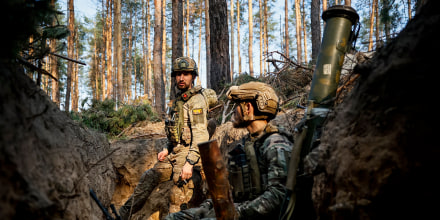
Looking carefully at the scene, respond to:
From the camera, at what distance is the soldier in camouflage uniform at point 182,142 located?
415cm

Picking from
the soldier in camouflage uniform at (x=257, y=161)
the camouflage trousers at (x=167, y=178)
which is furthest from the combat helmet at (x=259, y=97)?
the camouflage trousers at (x=167, y=178)

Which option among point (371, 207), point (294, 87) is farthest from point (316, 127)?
point (294, 87)

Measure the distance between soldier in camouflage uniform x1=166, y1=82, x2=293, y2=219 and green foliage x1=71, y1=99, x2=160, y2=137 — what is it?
18.3ft

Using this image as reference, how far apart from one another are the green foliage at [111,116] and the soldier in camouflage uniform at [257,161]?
5573 mm

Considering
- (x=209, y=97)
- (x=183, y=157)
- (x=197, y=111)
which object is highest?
(x=209, y=97)

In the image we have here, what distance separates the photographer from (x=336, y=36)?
2.48 metres

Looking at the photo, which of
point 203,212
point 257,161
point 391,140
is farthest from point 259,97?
point 391,140

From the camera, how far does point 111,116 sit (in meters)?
7.99

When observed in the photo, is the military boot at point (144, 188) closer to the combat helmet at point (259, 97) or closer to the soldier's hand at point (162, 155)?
the soldier's hand at point (162, 155)

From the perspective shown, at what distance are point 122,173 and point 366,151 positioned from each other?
5775 millimetres

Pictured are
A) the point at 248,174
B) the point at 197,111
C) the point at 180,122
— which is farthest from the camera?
the point at 180,122

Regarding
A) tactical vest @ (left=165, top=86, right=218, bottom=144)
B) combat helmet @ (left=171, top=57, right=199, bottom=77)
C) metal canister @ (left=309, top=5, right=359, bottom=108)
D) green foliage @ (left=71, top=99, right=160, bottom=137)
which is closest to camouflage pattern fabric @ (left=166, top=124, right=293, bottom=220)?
metal canister @ (left=309, top=5, right=359, bottom=108)

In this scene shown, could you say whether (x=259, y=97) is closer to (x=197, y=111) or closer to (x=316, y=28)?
(x=197, y=111)

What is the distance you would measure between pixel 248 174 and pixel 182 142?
1.98 metres
